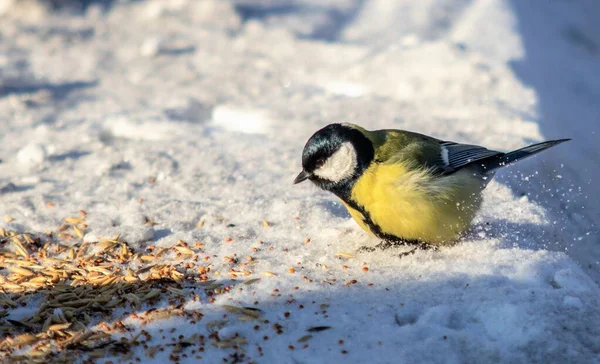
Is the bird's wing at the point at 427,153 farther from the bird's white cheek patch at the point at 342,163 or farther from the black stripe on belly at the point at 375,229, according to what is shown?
the black stripe on belly at the point at 375,229

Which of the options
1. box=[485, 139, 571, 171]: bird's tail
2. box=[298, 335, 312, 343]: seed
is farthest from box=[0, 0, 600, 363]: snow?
box=[485, 139, 571, 171]: bird's tail

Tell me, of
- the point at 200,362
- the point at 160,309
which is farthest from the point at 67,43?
the point at 200,362

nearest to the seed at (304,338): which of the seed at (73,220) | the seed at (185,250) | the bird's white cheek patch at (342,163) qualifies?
the bird's white cheek patch at (342,163)

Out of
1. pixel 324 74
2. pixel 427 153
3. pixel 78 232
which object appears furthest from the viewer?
pixel 324 74

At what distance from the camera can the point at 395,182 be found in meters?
3.09

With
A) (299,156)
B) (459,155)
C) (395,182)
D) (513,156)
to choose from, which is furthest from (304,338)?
(299,156)

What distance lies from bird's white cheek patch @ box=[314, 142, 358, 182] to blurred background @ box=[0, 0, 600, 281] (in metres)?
1.22

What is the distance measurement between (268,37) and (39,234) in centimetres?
375

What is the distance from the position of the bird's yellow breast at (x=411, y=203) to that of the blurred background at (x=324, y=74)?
0.75 m

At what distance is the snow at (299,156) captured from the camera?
2652 millimetres

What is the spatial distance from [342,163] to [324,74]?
9.94 ft

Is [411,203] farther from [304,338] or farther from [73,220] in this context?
[73,220]

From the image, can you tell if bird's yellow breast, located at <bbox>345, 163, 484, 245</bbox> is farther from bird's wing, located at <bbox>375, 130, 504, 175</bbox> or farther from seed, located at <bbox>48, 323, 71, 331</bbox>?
seed, located at <bbox>48, 323, 71, 331</bbox>

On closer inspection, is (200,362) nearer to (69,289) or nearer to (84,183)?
(69,289)
